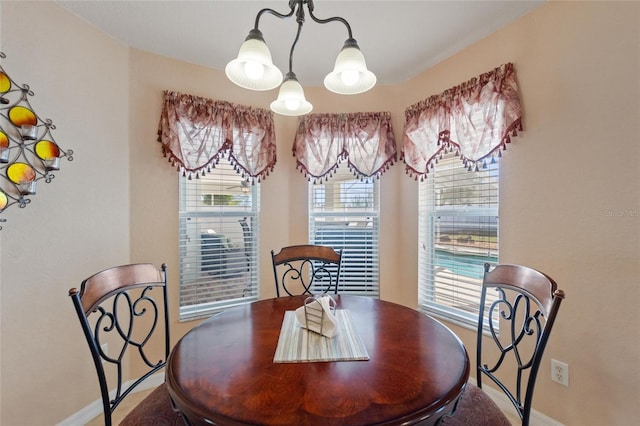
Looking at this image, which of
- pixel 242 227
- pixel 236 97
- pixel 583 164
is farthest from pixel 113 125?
pixel 583 164

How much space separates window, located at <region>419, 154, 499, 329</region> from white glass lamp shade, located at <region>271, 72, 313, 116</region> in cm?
137

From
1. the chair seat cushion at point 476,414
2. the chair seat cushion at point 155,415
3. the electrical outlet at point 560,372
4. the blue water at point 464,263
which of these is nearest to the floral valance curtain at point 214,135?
the chair seat cushion at point 155,415

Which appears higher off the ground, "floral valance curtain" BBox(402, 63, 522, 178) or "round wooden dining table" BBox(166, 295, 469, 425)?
"floral valance curtain" BBox(402, 63, 522, 178)

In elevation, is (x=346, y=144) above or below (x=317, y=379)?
above

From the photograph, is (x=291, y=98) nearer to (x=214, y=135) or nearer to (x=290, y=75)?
(x=290, y=75)

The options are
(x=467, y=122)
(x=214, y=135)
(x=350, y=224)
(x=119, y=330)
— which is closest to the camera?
(x=119, y=330)

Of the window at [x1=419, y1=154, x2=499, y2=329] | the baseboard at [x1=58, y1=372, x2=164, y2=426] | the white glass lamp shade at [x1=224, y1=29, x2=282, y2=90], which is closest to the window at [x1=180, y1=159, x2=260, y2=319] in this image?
the baseboard at [x1=58, y1=372, x2=164, y2=426]

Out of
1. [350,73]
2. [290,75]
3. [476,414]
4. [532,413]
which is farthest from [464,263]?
[290,75]

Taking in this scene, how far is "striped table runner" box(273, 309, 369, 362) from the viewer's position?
0.97 m

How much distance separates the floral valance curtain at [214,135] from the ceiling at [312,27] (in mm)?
392

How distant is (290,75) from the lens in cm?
135

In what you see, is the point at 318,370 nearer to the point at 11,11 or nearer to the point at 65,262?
the point at 65,262

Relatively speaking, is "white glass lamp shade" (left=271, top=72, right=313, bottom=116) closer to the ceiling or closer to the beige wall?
the ceiling

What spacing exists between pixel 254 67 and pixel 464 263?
1.98 meters
